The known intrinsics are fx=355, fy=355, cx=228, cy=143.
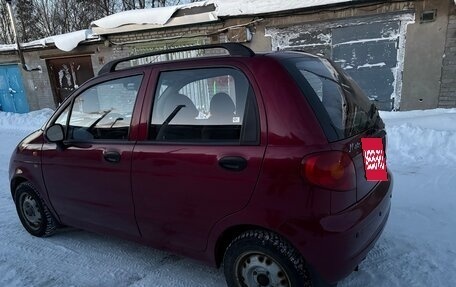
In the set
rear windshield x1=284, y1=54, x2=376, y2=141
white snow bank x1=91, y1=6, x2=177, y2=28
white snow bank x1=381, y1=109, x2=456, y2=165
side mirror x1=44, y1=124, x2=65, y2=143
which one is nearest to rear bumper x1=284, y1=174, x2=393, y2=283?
rear windshield x1=284, y1=54, x2=376, y2=141

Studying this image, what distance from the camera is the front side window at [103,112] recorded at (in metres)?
2.74

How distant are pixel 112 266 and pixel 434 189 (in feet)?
11.6

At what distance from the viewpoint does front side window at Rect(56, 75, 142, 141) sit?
2738 mm

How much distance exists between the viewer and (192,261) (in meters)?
3.01

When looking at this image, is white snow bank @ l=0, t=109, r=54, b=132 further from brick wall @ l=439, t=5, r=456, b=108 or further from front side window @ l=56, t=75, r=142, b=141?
brick wall @ l=439, t=5, r=456, b=108

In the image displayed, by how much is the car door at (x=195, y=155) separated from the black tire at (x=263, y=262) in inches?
8.4

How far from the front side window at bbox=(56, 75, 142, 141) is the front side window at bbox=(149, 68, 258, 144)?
28cm

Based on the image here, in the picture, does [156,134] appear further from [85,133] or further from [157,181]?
[85,133]

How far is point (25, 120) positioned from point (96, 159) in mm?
11060

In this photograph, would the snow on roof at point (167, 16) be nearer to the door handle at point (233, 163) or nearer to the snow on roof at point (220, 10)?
the snow on roof at point (220, 10)

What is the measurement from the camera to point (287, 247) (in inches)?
82.4

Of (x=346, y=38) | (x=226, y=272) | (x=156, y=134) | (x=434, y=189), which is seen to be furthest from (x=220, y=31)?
(x=226, y=272)

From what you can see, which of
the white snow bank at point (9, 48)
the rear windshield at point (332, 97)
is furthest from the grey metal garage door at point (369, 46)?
the white snow bank at point (9, 48)

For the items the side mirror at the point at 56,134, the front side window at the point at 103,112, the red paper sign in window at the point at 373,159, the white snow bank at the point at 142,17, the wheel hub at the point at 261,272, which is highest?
the white snow bank at the point at 142,17
